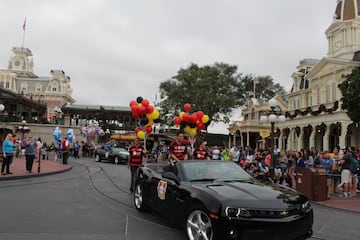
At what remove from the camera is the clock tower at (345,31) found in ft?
119

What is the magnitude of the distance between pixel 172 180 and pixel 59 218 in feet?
8.87

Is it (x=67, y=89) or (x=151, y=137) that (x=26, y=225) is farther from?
(x=67, y=89)

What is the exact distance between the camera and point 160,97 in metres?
53.0

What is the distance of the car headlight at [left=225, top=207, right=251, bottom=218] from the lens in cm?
426

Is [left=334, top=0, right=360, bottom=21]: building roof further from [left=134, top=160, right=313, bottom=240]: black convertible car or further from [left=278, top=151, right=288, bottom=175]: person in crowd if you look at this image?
[left=134, top=160, right=313, bottom=240]: black convertible car

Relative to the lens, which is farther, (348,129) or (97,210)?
(348,129)

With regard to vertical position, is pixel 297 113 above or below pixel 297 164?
above

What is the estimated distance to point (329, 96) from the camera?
115 ft

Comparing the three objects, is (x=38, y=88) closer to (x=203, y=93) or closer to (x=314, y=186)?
(x=203, y=93)

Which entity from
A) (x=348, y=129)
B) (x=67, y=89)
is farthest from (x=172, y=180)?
(x=67, y=89)

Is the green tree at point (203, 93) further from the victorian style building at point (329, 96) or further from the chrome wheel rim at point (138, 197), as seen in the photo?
the chrome wheel rim at point (138, 197)

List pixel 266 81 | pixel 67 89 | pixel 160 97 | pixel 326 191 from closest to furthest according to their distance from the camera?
pixel 326 191 < pixel 160 97 < pixel 266 81 < pixel 67 89

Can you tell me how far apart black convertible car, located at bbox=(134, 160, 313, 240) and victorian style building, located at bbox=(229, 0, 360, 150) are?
2720cm

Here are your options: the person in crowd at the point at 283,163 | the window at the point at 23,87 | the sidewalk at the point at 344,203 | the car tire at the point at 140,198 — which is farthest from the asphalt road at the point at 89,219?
the window at the point at 23,87
